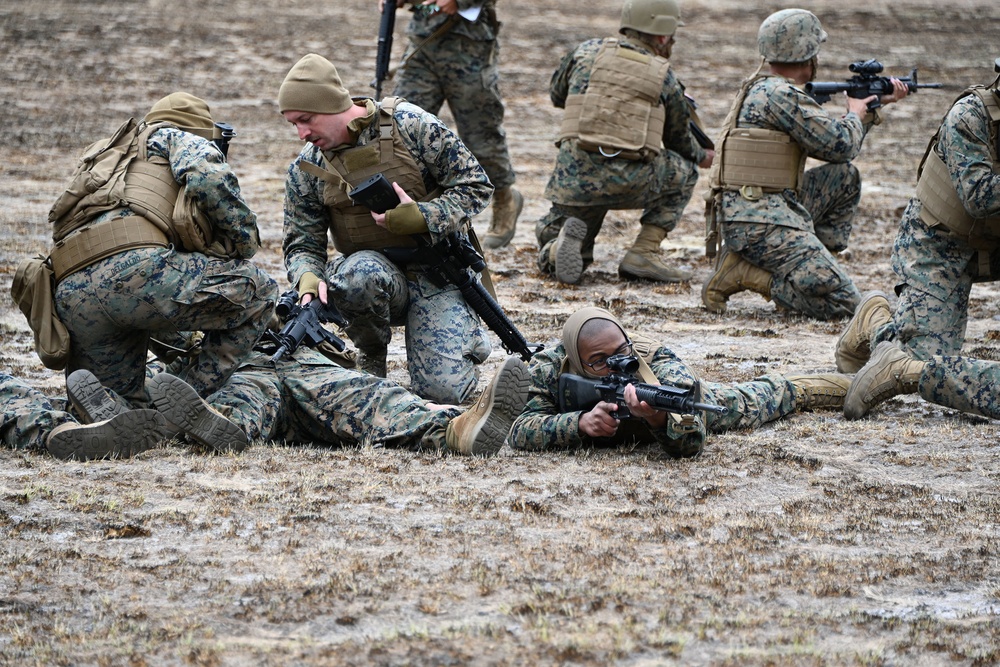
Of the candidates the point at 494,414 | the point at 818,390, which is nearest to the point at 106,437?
the point at 494,414

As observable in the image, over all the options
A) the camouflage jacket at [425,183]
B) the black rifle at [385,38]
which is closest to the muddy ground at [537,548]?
the camouflage jacket at [425,183]

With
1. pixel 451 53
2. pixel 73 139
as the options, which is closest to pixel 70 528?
pixel 451 53

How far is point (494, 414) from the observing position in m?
4.85

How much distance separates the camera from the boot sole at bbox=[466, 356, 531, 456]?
15.7 ft

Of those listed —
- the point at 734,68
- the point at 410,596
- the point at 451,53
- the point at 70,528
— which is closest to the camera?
the point at 410,596

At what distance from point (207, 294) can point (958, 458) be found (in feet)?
9.49

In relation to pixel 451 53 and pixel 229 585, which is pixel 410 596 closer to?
pixel 229 585

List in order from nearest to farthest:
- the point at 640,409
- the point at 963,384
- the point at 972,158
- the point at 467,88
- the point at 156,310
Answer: the point at 640,409 → the point at 156,310 → the point at 963,384 → the point at 972,158 → the point at 467,88

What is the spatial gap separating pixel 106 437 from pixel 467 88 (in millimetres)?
5517

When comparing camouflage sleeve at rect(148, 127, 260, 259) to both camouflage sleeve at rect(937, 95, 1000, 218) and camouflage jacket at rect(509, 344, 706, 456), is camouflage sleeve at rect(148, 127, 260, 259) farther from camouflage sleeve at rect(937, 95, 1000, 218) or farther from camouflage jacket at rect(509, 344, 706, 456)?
camouflage sleeve at rect(937, 95, 1000, 218)

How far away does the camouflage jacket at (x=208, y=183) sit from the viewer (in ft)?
16.5

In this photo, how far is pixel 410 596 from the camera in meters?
3.54

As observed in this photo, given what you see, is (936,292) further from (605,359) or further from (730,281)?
(730,281)

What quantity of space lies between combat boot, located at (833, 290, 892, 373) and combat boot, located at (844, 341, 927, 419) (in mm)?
482
